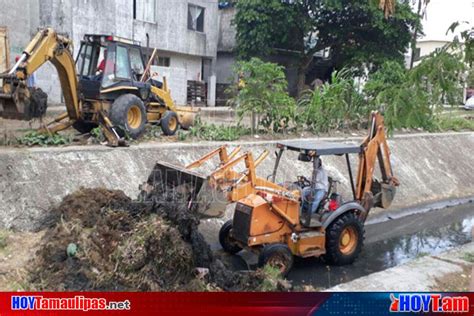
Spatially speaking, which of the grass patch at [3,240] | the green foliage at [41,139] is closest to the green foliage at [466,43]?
the grass patch at [3,240]

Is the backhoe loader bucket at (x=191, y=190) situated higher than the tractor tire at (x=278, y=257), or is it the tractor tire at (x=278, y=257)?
the backhoe loader bucket at (x=191, y=190)

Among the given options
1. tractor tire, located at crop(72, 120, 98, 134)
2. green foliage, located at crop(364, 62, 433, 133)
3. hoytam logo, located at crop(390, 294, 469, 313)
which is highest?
green foliage, located at crop(364, 62, 433, 133)

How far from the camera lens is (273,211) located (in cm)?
652

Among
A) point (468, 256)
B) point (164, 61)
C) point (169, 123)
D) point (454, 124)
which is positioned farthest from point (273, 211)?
point (164, 61)

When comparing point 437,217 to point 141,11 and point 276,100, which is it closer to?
point 276,100

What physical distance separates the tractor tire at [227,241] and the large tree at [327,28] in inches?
632

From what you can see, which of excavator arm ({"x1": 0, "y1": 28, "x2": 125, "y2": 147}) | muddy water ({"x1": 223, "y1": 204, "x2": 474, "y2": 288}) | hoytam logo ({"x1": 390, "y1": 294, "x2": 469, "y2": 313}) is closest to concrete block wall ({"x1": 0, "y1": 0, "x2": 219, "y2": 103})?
excavator arm ({"x1": 0, "y1": 28, "x2": 125, "y2": 147})

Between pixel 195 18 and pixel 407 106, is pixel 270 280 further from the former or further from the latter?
pixel 195 18

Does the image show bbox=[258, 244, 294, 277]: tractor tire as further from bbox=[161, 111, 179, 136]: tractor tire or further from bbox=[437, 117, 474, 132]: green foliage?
bbox=[437, 117, 474, 132]: green foliage

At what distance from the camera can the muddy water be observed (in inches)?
273

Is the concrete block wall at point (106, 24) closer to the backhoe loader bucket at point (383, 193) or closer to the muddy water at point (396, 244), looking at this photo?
the backhoe loader bucket at point (383, 193)

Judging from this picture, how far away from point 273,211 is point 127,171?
3.57m

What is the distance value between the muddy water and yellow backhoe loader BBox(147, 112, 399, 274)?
10.2 inches

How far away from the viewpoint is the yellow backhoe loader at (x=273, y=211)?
6324mm
